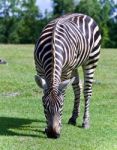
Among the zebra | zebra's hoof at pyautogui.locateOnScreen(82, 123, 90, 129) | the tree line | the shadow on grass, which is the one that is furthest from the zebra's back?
the tree line

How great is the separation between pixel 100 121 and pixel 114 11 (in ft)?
255

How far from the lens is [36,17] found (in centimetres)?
8231

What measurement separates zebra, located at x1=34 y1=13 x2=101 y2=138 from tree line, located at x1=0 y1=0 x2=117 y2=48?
202 feet

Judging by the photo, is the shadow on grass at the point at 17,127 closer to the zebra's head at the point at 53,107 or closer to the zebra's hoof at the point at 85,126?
the zebra's head at the point at 53,107

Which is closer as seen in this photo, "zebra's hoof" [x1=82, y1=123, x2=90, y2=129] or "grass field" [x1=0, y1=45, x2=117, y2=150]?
"grass field" [x1=0, y1=45, x2=117, y2=150]

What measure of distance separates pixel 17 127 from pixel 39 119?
3.94 feet

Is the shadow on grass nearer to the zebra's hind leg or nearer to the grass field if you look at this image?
the grass field

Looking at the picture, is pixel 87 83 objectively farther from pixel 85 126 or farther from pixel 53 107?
pixel 53 107

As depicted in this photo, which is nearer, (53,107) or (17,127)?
(53,107)

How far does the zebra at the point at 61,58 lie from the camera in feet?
28.6

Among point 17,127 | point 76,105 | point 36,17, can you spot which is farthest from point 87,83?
point 36,17

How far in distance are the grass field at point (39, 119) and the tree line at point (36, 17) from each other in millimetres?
53945

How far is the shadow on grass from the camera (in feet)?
32.0

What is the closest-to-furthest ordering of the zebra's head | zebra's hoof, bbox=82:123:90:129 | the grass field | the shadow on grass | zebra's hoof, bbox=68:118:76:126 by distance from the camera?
the zebra's head < the grass field < the shadow on grass < zebra's hoof, bbox=82:123:90:129 < zebra's hoof, bbox=68:118:76:126
